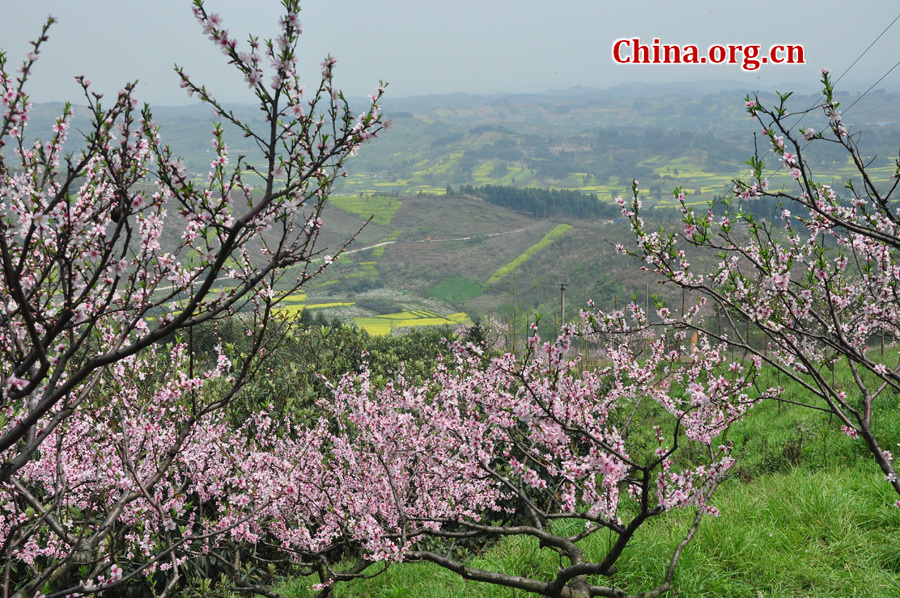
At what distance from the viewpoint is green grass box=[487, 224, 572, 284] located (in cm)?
7775

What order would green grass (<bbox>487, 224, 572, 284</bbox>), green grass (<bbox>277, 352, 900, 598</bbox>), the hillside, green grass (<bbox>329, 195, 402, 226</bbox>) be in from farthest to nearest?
green grass (<bbox>329, 195, 402, 226</bbox>), green grass (<bbox>487, 224, 572, 284</bbox>), the hillside, green grass (<bbox>277, 352, 900, 598</bbox>)

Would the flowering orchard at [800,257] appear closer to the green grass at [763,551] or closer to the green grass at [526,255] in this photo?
the green grass at [763,551]

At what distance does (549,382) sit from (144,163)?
2.48m

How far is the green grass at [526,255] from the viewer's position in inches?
3061

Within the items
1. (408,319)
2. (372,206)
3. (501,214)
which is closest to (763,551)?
(408,319)

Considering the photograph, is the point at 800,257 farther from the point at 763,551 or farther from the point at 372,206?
the point at 372,206

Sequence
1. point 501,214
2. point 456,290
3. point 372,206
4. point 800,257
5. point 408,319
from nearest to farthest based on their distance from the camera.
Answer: point 800,257
point 408,319
point 456,290
point 501,214
point 372,206

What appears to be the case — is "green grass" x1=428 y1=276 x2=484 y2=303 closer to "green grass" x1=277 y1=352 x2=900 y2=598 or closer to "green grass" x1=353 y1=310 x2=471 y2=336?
"green grass" x1=353 y1=310 x2=471 y2=336

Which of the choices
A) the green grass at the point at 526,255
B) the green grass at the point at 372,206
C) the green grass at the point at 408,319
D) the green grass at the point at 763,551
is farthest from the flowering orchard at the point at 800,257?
the green grass at the point at 372,206

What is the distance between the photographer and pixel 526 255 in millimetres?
80438

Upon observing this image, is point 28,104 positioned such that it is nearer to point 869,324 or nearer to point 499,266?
point 869,324

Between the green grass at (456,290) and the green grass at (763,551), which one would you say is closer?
the green grass at (763,551)

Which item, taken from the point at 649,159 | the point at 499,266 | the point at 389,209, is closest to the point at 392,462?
the point at 499,266

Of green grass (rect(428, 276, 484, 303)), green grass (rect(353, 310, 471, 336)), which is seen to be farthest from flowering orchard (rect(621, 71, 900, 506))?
green grass (rect(428, 276, 484, 303))
